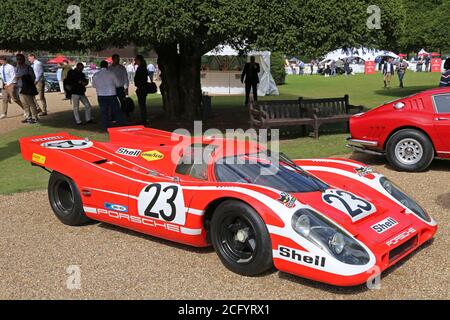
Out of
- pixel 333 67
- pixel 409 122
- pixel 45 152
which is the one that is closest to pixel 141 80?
pixel 45 152

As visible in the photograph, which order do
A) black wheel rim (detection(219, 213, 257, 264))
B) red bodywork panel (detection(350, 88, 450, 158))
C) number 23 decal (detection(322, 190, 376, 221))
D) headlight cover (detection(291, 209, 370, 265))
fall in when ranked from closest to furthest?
headlight cover (detection(291, 209, 370, 265))
black wheel rim (detection(219, 213, 257, 264))
number 23 decal (detection(322, 190, 376, 221))
red bodywork panel (detection(350, 88, 450, 158))

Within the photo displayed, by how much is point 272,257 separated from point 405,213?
4.96 ft

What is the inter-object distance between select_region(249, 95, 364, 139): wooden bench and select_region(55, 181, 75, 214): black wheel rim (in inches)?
233

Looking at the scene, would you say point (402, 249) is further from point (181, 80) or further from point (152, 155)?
point (181, 80)

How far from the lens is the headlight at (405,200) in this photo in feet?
15.5

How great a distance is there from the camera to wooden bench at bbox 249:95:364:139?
1114 centimetres

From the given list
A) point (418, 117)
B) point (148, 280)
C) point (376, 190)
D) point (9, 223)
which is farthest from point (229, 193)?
point (418, 117)

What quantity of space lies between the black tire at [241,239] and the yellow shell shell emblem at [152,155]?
4.60 feet

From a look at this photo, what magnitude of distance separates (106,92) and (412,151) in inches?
303

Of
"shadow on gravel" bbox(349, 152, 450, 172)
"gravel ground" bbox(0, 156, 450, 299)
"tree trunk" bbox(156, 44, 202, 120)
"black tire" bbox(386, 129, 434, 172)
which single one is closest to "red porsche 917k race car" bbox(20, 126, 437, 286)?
"gravel ground" bbox(0, 156, 450, 299)

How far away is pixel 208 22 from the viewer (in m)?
10.0

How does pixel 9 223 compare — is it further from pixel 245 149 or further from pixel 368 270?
pixel 368 270

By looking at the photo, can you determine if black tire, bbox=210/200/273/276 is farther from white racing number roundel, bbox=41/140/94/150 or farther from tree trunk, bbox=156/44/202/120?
tree trunk, bbox=156/44/202/120

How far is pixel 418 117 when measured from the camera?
7.77 meters
